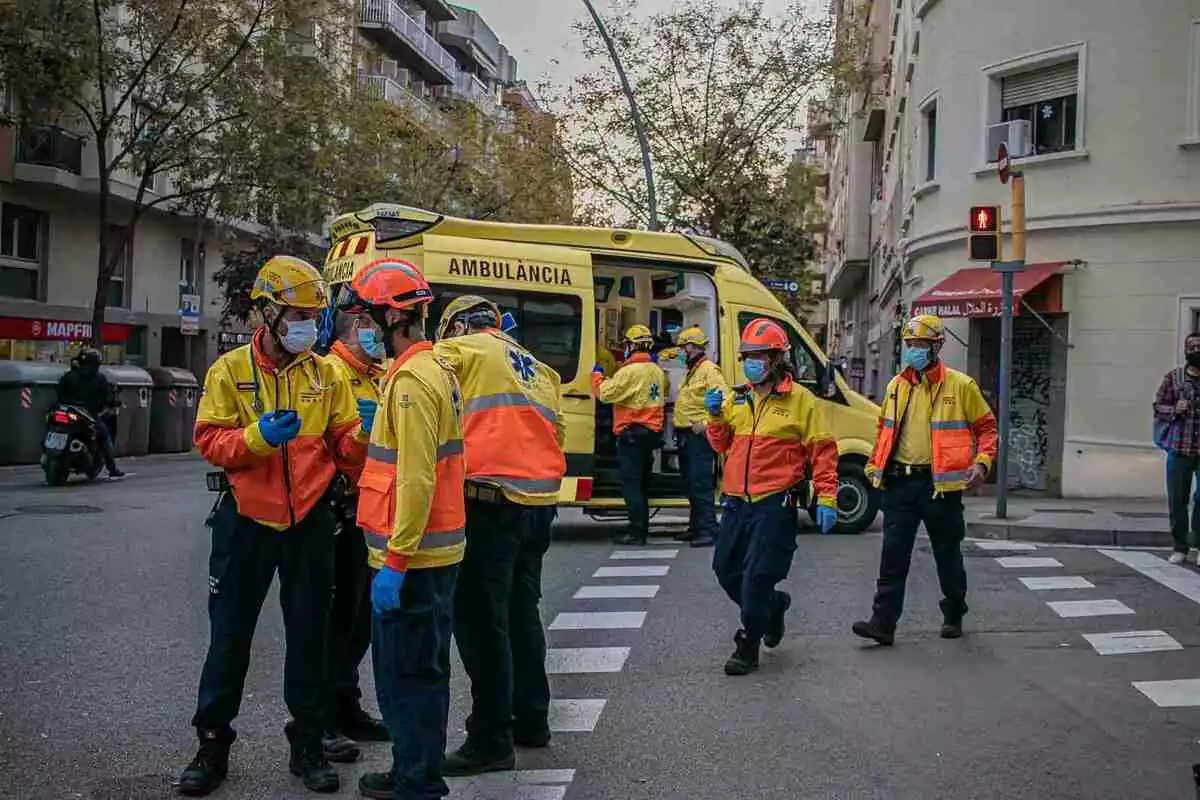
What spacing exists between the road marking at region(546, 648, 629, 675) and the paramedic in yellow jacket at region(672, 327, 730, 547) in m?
4.73

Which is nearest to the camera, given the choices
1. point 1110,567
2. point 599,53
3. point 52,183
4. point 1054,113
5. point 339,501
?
point 339,501

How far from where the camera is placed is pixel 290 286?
5.32 metres

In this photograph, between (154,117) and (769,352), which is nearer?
(769,352)

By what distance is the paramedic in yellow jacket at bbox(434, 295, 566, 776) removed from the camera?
5.36 m

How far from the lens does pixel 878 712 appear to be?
21.1 feet

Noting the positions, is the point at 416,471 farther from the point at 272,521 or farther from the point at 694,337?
the point at 694,337

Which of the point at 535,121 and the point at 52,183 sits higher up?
the point at 535,121

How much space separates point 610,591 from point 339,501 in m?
4.82

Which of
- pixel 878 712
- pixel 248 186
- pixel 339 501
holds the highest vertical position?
pixel 248 186

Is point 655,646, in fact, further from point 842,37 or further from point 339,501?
point 842,37

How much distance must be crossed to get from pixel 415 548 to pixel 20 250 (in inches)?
987

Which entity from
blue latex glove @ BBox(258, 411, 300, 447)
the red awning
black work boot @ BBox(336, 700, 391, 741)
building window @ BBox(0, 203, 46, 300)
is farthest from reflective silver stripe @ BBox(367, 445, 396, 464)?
building window @ BBox(0, 203, 46, 300)

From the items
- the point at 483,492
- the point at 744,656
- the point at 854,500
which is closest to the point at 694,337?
the point at 854,500

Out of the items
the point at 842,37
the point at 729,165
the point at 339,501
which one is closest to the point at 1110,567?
the point at 339,501
